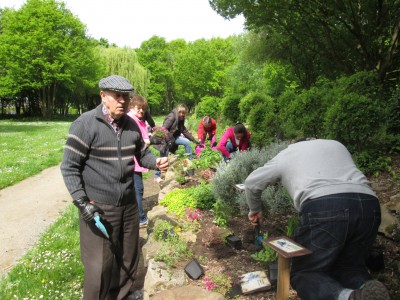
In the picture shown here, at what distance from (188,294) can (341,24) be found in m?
9.79

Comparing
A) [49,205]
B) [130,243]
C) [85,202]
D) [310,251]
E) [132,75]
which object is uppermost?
[132,75]

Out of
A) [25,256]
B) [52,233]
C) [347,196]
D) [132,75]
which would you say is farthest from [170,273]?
[132,75]

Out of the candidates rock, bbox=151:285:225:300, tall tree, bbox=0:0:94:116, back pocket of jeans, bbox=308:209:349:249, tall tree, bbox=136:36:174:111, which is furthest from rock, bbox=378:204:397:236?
tall tree, bbox=136:36:174:111

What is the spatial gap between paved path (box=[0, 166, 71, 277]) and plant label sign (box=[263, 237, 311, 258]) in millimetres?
3447

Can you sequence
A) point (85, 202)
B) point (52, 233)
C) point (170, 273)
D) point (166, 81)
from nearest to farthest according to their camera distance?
point (85, 202)
point (170, 273)
point (52, 233)
point (166, 81)

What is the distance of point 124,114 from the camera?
2982 millimetres

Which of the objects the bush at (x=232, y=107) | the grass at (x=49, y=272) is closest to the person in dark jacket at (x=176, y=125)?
the grass at (x=49, y=272)

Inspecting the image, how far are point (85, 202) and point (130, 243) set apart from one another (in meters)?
0.76

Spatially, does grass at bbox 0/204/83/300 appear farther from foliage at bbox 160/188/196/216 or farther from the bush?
Answer: the bush

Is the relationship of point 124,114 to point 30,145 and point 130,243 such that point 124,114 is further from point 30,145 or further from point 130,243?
point 30,145

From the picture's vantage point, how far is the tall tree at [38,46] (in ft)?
102

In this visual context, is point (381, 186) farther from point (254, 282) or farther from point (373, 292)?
point (373, 292)

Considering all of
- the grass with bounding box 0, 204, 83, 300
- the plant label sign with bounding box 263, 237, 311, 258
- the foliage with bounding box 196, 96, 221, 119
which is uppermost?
the foliage with bounding box 196, 96, 221, 119

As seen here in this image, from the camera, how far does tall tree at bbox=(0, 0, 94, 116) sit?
102 ft
